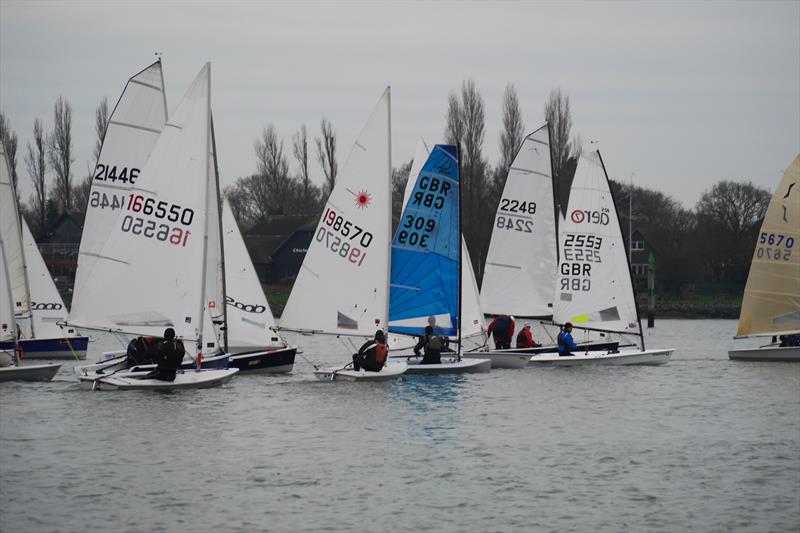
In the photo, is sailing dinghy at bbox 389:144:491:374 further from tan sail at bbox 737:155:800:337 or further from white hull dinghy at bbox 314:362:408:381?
tan sail at bbox 737:155:800:337

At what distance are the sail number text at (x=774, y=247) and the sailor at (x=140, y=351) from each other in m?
17.1

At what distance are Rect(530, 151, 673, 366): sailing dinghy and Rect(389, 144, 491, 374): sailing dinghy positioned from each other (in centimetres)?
516

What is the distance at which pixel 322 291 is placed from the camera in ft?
92.0

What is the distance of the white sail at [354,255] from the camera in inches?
1097

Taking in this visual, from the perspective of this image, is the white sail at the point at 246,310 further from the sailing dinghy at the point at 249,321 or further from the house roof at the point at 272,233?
the house roof at the point at 272,233

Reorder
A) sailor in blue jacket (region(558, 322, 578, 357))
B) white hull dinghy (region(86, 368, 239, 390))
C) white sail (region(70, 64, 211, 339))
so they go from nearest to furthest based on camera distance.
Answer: white hull dinghy (region(86, 368, 239, 390)), white sail (region(70, 64, 211, 339)), sailor in blue jacket (region(558, 322, 578, 357))

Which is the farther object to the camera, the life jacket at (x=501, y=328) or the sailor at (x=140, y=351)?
the life jacket at (x=501, y=328)

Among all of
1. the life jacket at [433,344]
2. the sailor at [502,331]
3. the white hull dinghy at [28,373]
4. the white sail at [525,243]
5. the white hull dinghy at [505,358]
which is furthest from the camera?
the white sail at [525,243]

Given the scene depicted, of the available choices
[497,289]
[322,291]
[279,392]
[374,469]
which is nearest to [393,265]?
[322,291]

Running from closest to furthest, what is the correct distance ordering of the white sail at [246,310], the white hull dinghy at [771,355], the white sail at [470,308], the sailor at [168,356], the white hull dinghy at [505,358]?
the sailor at [168,356] < the white sail at [246,310] < the white sail at [470,308] < the white hull dinghy at [505,358] < the white hull dinghy at [771,355]

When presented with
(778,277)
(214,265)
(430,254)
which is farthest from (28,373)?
(778,277)

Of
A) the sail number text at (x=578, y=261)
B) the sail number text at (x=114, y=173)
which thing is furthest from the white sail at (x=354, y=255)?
the sail number text at (x=578, y=261)

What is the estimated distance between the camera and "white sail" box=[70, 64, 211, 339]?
2472 cm

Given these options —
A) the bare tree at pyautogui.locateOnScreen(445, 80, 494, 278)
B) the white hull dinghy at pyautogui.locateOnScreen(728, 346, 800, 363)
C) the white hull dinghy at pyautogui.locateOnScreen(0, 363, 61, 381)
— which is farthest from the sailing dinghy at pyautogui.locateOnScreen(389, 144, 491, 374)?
the bare tree at pyautogui.locateOnScreen(445, 80, 494, 278)
